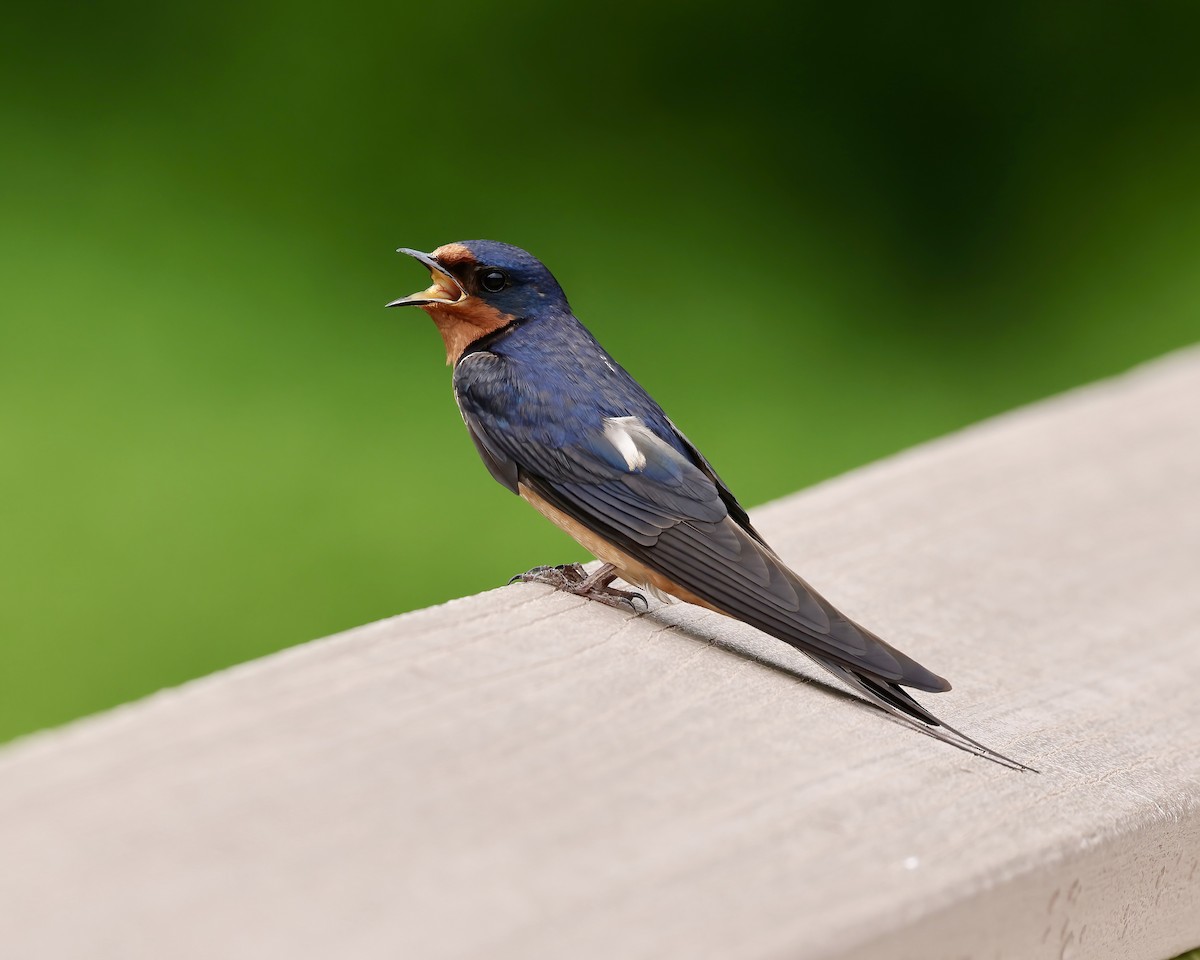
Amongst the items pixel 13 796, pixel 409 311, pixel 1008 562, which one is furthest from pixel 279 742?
pixel 409 311

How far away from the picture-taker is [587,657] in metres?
1.24

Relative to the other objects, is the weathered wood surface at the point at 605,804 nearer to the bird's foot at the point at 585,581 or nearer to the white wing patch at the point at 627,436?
the bird's foot at the point at 585,581

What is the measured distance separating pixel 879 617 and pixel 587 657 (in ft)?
1.27

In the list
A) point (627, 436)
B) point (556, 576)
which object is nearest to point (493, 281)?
point (627, 436)

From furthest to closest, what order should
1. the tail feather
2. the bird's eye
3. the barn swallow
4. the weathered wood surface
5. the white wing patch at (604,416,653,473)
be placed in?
the bird's eye
the white wing patch at (604,416,653,473)
the barn swallow
the tail feather
the weathered wood surface

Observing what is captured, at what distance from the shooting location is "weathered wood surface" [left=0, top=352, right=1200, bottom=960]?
88cm

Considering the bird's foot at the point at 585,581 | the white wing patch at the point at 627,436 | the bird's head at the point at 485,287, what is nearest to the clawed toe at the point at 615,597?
the bird's foot at the point at 585,581

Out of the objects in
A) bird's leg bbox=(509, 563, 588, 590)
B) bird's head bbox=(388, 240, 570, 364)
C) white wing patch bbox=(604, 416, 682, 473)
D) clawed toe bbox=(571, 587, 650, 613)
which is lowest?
clawed toe bbox=(571, 587, 650, 613)

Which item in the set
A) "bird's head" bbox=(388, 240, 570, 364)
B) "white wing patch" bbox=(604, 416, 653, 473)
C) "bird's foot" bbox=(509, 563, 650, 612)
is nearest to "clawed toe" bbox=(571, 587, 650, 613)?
"bird's foot" bbox=(509, 563, 650, 612)

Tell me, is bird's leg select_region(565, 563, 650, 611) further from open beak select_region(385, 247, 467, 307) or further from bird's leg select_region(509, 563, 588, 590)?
open beak select_region(385, 247, 467, 307)

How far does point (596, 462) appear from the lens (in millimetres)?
1583

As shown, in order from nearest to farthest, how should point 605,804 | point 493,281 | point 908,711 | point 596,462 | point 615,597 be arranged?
point 605,804, point 908,711, point 615,597, point 596,462, point 493,281

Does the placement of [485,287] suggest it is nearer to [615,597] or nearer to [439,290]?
[439,290]

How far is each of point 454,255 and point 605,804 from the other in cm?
79
